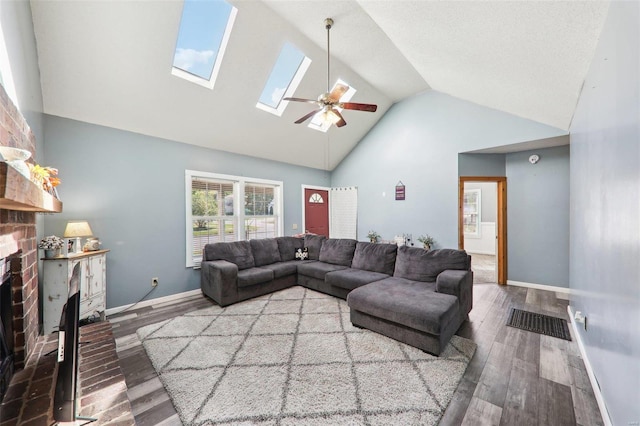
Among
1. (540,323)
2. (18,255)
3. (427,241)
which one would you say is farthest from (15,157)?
(427,241)

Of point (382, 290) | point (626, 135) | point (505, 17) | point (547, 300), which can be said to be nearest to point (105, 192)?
point (382, 290)

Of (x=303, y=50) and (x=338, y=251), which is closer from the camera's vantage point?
(x=303, y=50)

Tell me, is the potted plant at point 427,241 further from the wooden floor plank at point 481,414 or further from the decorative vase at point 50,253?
the decorative vase at point 50,253

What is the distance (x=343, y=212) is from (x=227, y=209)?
117 inches

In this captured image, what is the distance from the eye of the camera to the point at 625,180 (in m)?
1.31

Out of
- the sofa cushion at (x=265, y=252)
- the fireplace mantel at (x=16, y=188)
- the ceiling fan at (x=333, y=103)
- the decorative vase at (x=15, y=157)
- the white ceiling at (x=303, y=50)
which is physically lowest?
the sofa cushion at (x=265, y=252)

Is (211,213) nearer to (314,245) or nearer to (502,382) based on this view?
(314,245)

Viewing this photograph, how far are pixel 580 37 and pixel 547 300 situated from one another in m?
3.59

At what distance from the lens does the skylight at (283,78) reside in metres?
3.76

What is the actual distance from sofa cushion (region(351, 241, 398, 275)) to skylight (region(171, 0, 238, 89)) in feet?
11.0

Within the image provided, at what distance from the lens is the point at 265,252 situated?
15.0ft

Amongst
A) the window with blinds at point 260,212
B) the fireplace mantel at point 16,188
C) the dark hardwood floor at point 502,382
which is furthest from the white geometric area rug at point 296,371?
the window with blinds at point 260,212

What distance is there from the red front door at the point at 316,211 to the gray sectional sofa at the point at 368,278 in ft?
3.84

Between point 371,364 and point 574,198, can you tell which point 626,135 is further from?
point 371,364
